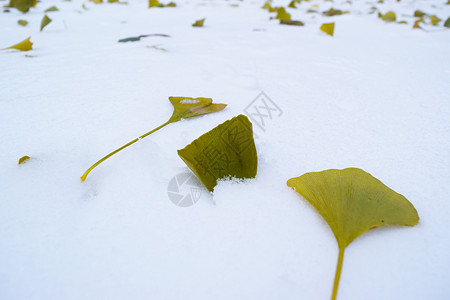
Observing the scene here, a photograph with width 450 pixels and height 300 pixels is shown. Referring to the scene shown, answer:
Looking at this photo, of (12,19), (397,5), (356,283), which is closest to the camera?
(356,283)

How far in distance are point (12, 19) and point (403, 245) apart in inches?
77.3

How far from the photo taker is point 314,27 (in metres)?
1.47

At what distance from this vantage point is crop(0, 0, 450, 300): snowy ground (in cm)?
33

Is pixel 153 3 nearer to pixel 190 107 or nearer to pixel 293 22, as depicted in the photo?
pixel 293 22

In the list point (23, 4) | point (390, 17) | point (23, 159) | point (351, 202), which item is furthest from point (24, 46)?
point (390, 17)

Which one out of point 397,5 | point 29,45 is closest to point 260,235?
point 29,45

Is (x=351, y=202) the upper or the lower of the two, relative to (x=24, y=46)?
lower

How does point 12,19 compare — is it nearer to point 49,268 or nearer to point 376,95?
point 49,268

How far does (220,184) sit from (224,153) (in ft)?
0.18

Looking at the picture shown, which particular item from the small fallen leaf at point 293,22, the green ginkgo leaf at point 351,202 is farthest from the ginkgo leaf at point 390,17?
the green ginkgo leaf at point 351,202

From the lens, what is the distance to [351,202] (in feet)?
1.28

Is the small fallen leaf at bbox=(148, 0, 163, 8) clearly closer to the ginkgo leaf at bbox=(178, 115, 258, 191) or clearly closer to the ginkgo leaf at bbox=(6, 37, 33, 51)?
the ginkgo leaf at bbox=(6, 37, 33, 51)

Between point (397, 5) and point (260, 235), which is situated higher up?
point (397, 5)

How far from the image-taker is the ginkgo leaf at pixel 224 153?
42 cm
